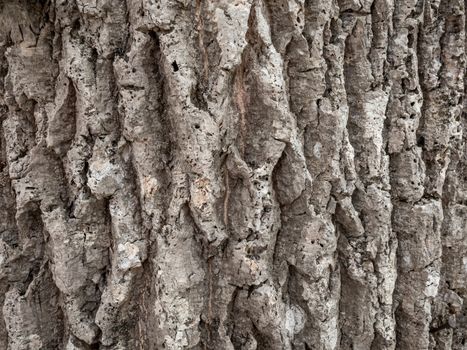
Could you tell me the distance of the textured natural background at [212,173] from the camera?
45.6 inches

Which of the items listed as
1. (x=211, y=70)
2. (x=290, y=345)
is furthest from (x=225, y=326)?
(x=211, y=70)

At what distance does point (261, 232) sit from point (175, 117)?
365 mm

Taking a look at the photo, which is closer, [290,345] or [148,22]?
[148,22]

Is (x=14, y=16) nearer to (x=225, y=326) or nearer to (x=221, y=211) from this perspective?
(x=221, y=211)

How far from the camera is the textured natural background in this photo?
1157 mm

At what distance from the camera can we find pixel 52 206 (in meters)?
1.26

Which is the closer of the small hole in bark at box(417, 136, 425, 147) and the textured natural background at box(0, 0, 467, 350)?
the textured natural background at box(0, 0, 467, 350)

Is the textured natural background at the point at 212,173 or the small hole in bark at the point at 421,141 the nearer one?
the textured natural background at the point at 212,173

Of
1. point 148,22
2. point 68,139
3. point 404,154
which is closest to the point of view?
point 148,22

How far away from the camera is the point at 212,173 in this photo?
1.16m

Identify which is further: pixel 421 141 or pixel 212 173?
pixel 421 141

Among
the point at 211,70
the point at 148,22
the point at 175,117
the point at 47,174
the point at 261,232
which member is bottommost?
the point at 261,232

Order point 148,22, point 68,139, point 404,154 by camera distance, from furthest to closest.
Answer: point 404,154 < point 68,139 < point 148,22

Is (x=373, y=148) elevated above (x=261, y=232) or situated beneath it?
elevated above
